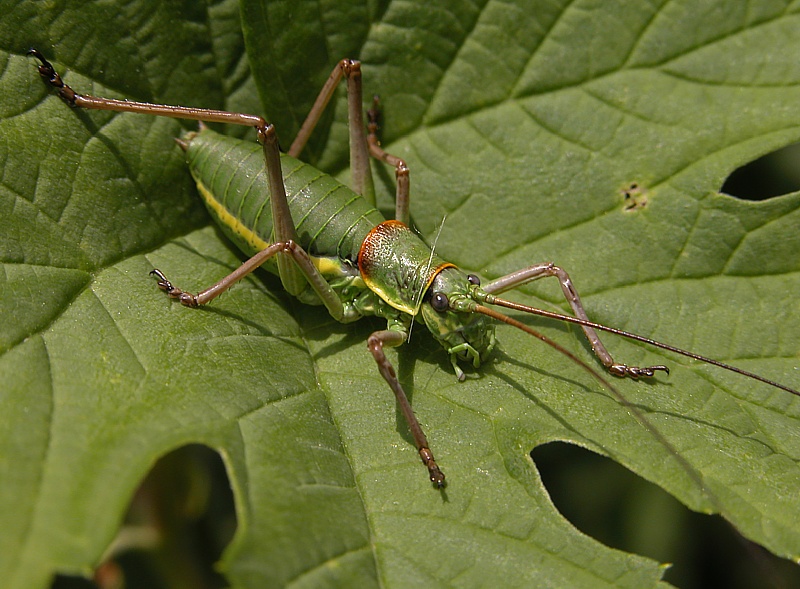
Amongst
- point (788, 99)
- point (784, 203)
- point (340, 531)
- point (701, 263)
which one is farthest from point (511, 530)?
point (788, 99)

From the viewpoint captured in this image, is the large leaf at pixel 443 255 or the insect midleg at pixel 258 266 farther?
the insect midleg at pixel 258 266

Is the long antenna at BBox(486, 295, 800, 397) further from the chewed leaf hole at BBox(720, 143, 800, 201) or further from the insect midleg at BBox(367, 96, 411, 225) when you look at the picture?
the chewed leaf hole at BBox(720, 143, 800, 201)

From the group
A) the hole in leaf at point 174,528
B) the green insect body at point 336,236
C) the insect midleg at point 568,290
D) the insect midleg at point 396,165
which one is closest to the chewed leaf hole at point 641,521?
the insect midleg at point 568,290

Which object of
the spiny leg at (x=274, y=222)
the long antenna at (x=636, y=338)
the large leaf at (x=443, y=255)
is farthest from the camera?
the spiny leg at (x=274, y=222)

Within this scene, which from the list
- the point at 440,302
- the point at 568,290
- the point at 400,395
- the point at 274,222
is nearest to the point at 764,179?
the point at 568,290

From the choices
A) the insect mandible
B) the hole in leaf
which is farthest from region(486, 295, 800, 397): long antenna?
the hole in leaf

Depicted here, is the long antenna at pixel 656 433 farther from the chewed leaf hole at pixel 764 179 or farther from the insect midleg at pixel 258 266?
the chewed leaf hole at pixel 764 179

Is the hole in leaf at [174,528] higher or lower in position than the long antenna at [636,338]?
lower

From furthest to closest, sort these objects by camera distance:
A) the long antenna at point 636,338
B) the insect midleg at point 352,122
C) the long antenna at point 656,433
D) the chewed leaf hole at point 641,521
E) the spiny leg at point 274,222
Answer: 1. the chewed leaf hole at point 641,521
2. the insect midleg at point 352,122
3. the spiny leg at point 274,222
4. the long antenna at point 636,338
5. the long antenna at point 656,433
